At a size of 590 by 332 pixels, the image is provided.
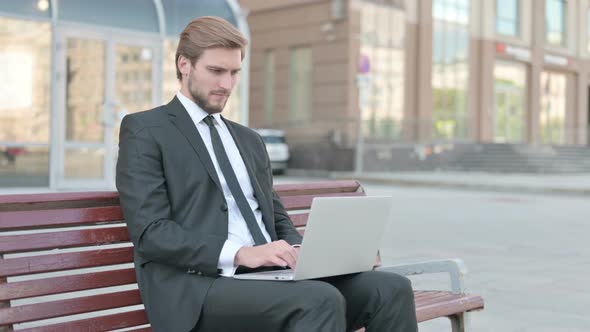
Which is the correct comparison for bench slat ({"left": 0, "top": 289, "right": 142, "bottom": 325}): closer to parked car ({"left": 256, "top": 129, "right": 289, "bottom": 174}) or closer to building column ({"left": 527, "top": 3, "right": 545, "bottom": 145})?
parked car ({"left": 256, "top": 129, "right": 289, "bottom": 174})

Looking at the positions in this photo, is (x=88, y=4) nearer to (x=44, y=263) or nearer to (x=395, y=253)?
(x=395, y=253)

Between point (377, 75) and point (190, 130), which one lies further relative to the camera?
point (377, 75)

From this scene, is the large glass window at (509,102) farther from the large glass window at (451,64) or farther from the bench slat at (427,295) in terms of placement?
the bench slat at (427,295)

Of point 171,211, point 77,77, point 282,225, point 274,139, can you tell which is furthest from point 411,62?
point 171,211

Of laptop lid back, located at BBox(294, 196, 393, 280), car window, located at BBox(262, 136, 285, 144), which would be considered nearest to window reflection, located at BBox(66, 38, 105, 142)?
laptop lid back, located at BBox(294, 196, 393, 280)

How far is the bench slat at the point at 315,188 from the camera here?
3916mm

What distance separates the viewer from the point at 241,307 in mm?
2775

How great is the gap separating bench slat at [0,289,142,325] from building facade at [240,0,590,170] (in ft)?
79.6

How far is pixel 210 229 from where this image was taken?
117 inches

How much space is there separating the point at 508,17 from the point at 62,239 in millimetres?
39348

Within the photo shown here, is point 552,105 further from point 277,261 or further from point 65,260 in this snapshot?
point 65,260

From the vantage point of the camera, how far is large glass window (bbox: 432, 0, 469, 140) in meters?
35.0

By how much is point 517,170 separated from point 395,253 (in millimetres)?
24048

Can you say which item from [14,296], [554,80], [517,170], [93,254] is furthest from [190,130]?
[554,80]
